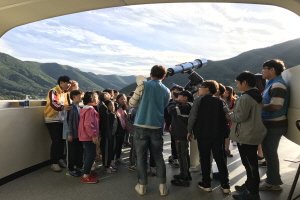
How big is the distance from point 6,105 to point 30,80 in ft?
298

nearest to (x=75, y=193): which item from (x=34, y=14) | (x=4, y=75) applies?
(x=34, y=14)

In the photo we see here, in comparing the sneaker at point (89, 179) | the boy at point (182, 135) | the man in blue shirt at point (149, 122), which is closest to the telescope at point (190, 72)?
the boy at point (182, 135)

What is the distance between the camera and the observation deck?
2.58 m

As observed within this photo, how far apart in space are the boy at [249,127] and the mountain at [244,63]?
55.9 m

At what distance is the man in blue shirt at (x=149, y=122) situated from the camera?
2578 millimetres

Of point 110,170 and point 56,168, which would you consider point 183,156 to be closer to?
point 110,170

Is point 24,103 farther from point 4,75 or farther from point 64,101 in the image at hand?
point 4,75

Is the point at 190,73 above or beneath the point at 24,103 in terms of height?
above

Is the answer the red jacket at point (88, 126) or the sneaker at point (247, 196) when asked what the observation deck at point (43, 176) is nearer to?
the sneaker at point (247, 196)

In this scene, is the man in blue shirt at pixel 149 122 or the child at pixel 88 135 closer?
the man in blue shirt at pixel 149 122

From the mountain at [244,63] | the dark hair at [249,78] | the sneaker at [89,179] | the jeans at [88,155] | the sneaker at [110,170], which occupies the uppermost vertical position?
the mountain at [244,63]

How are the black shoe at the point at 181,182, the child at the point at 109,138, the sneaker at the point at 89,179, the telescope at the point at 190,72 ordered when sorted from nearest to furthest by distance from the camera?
the black shoe at the point at 181,182, the sneaker at the point at 89,179, the child at the point at 109,138, the telescope at the point at 190,72

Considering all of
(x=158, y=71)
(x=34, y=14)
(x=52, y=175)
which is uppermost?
(x=34, y=14)

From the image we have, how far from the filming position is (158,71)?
2.66 meters
